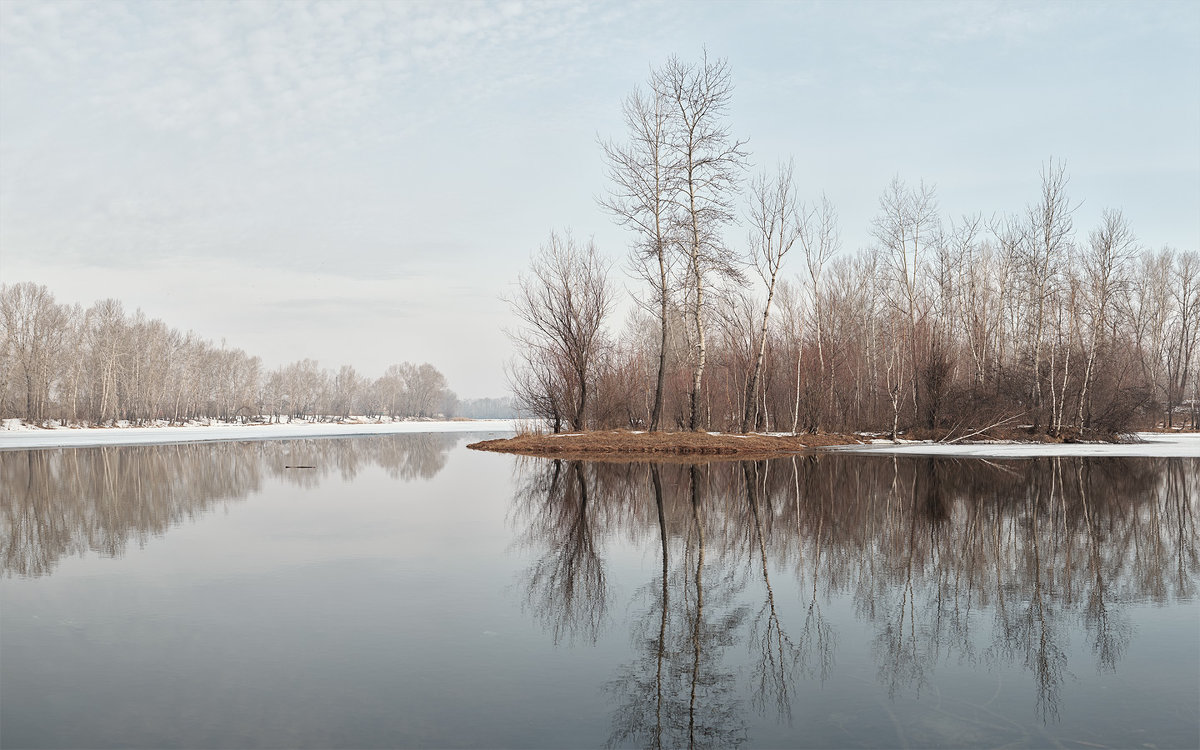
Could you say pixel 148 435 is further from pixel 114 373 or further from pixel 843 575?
pixel 843 575

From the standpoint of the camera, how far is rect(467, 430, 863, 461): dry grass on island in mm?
20859

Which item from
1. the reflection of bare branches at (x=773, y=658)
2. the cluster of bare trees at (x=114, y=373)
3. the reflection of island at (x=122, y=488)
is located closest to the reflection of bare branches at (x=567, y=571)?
the reflection of bare branches at (x=773, y=658)

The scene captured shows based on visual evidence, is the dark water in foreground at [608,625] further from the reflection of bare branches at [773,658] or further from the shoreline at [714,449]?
the shoreline at [714,449]

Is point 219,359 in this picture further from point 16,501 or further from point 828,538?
point 828,538

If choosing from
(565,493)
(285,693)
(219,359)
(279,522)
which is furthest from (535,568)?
(219,359)

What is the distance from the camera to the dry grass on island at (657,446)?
20.9m

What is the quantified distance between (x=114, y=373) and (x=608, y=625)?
83.2 meters

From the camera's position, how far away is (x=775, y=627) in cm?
479

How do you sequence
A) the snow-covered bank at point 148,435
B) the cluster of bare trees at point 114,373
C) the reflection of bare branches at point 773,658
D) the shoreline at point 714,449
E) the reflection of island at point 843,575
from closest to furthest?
the reflection of bare branches at point 773,658 < the reflection of island at point 843,575 < the shoreline at point 714,449 < the snow-covered bank at point 148,435 < the cluster of bare trees at point 114,373

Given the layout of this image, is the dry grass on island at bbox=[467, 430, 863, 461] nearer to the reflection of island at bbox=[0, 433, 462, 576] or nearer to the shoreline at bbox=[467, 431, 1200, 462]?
the shoreline at bbox=[467, 431, 1200, 462]

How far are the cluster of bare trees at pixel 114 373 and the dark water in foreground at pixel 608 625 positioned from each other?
7287 cm

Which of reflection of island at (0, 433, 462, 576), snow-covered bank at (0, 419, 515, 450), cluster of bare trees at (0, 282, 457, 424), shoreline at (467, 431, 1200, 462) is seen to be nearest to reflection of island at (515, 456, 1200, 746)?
reflection of island at (0, 433, 462, 576)

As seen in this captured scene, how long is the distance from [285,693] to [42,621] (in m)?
2.66

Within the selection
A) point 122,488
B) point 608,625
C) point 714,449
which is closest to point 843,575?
point 608,625
